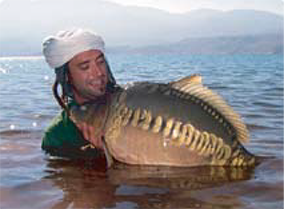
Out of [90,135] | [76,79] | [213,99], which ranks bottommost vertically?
[90,135]

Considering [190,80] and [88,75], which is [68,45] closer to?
[88,75]

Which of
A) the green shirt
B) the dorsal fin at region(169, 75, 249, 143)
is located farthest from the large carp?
the green shirt

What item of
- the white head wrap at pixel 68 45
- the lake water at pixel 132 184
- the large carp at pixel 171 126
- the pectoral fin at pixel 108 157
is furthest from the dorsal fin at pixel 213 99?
the white head wrap at pixel 68 45

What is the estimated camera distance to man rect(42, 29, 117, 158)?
18.0 ft

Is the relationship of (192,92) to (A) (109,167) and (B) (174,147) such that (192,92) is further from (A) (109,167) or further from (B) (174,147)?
(A) (109,167)

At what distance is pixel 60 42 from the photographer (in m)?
5.69

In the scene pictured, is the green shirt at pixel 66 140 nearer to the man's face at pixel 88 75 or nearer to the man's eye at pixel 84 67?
the man's face at pixel 88 75

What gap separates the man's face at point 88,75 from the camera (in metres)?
5.49

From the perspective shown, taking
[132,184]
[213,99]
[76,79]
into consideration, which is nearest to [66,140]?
[76,79]

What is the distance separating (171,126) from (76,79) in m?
1.32

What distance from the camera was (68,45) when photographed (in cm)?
561
